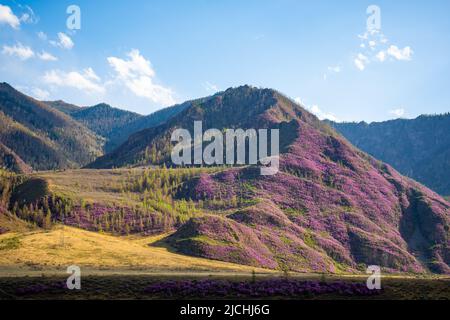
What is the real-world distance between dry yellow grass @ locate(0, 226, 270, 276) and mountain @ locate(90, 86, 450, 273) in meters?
12.4

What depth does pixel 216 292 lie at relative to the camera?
50.2 metres

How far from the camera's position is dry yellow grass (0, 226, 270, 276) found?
7538 centimetres

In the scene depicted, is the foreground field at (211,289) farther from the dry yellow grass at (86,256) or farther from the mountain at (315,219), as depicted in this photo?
the mountain at (315,219)

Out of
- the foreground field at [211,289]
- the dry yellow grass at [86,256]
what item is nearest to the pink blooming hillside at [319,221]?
the dry yellow grass at [86,256]

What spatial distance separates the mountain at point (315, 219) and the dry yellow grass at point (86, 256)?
12438 millimetres

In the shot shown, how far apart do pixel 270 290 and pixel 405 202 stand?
147153 millimetres

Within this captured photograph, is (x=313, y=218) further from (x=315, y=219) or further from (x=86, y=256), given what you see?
(x=86, y=256)

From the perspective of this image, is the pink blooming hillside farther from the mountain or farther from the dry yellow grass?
the dry yellow grass

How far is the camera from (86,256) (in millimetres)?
87250

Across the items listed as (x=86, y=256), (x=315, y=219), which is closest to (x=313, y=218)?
(x=315, y=219)

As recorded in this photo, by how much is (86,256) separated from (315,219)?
84562 millimetres

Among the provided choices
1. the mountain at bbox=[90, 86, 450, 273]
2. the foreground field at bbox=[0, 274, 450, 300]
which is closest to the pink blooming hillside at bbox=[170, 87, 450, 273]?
the mountain at bbox=[90, 86, 450, 273]
